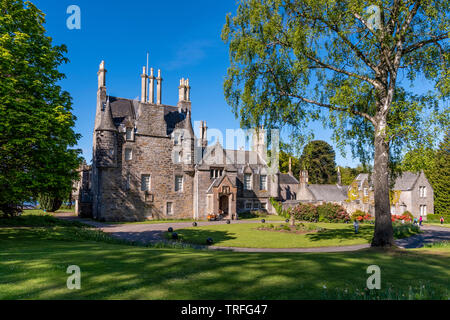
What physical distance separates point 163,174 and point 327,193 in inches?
1184

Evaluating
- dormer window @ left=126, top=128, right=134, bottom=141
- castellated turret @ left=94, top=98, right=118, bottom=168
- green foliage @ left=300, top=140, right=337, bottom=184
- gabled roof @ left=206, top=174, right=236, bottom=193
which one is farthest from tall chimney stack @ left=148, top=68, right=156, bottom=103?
green foliage @ left=300, top=140, right=337, bottom=184

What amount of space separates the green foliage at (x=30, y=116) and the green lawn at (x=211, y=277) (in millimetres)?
6999

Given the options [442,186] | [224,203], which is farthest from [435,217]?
[224,203]

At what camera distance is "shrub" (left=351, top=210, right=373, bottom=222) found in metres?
43.4

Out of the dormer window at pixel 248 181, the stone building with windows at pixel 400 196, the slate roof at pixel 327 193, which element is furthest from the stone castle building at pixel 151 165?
the slate roof at pixel 327 193

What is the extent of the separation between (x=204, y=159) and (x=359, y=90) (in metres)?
30.5

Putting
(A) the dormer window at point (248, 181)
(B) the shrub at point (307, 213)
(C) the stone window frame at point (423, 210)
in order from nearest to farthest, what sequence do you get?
(B) the shrub at point (307, 213) < (C) the stone window frame at point (423, 210) < (A) the dormer window at point (248, 181)

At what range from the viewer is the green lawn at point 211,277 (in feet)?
23.1

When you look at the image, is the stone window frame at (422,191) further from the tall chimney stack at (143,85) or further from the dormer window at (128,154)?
the tall chimney stack at (143,85)

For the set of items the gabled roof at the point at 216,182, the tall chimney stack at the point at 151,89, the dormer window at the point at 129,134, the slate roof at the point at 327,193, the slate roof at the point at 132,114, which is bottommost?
the slate roof at the point at 327,193

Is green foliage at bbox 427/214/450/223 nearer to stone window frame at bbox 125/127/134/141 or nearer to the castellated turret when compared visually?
stone window frame at bbox 125/127/134/141

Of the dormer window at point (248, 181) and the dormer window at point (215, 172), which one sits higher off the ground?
the dormer window at point (215, 172)

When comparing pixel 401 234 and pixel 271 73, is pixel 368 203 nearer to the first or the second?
pixel 401 234

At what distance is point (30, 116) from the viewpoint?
16422 millimetres
